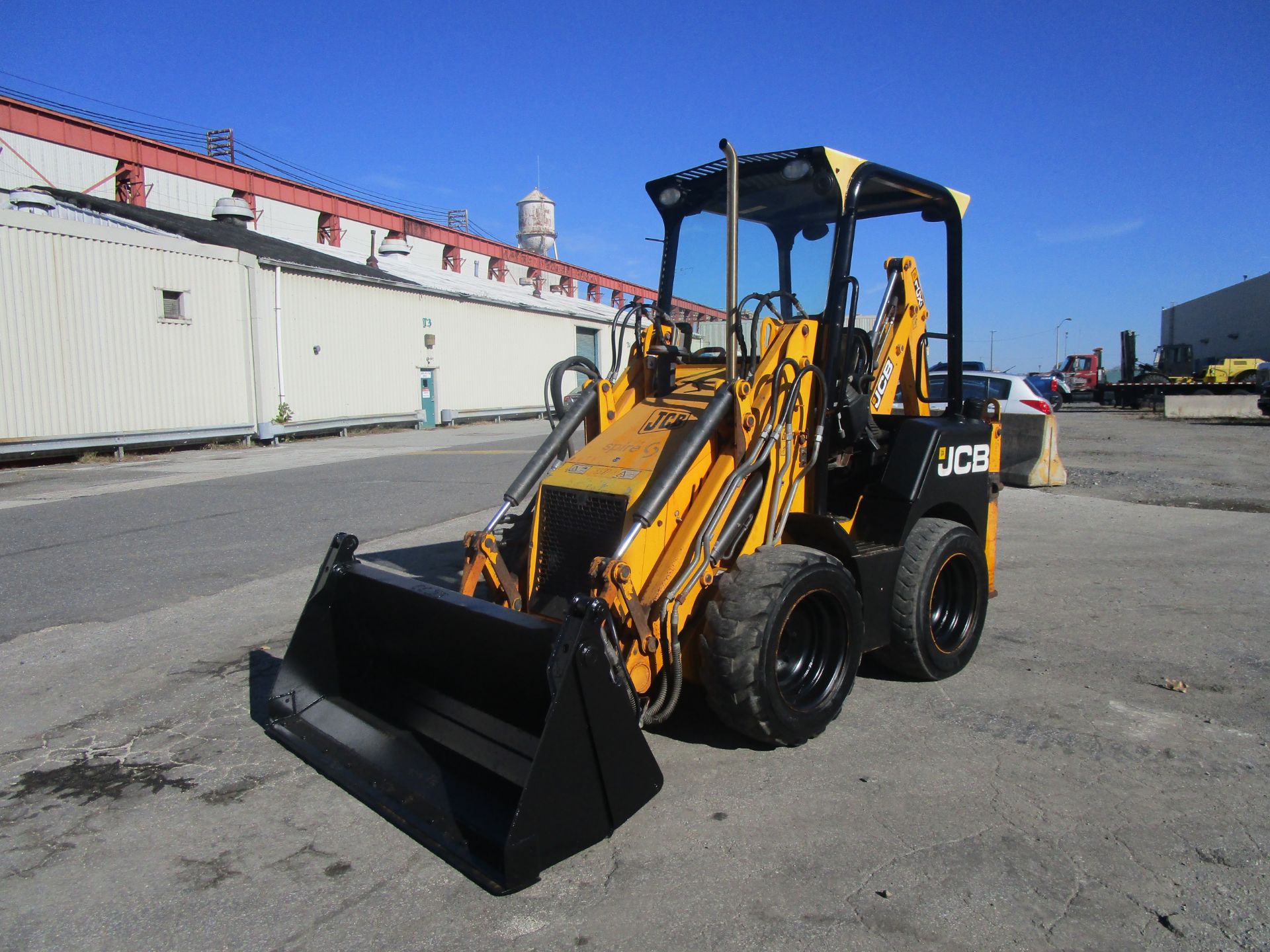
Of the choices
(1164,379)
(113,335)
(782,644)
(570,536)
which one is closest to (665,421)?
(570,536)

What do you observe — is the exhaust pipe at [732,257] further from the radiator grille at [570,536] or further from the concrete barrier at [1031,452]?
the concrete barrier at [1031,452]

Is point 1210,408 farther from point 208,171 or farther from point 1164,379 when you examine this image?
point 208,171

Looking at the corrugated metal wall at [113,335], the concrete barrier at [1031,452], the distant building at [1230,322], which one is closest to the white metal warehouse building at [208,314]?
the corrugated metal wall at [113,335]

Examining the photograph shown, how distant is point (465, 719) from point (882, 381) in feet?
Result: 9.88

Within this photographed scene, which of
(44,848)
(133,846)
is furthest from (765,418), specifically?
(44,848)

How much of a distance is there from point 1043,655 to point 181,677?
16.5 feet

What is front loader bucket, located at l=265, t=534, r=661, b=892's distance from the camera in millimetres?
2895

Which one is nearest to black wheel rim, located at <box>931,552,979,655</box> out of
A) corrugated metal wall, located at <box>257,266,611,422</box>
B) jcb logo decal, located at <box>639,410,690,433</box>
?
jcb logo decal, located at <box>639,410,690,433</box>

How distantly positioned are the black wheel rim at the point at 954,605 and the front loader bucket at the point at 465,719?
247 centimetres

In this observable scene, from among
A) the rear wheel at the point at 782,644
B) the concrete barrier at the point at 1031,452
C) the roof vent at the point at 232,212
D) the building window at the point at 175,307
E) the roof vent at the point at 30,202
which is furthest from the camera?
the roof vent at the point at 232,212

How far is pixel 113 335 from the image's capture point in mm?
17266

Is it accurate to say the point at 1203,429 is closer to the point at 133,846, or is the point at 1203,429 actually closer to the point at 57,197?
the point at 133,846

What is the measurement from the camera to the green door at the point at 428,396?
1053 inches

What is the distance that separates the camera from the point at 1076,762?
383cm
